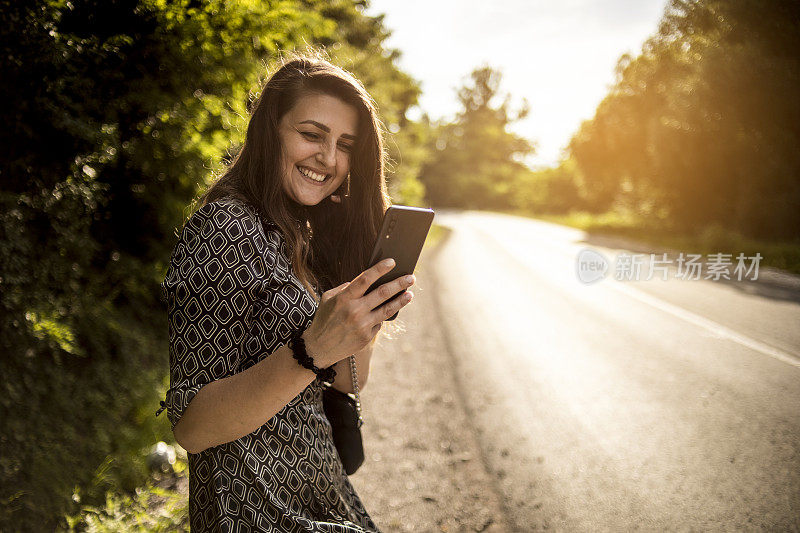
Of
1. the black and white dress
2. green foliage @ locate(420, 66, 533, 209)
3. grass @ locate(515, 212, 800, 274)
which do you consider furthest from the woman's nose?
green foliage @ locate(420, 66, 533, 209)

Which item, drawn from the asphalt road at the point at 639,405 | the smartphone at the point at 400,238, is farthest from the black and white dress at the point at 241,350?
the asphalt road at the point at 639,405

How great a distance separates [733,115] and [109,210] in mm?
3864

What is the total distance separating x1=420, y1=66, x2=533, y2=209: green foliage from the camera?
222 feet

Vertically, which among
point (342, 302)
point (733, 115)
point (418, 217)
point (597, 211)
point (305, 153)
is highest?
point (597, 211)

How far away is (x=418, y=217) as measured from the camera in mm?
1321

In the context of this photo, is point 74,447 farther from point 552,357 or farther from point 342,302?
point 552,357

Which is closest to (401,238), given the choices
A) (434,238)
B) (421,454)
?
(421,454)

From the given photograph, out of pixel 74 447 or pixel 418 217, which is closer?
pixel 418 217

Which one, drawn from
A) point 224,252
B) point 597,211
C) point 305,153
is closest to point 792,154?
point 305,153

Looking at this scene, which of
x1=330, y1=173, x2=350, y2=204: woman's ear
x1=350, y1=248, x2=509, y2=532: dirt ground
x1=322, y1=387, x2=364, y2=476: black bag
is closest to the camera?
x1=322, y1=387, x2=364, y2=476: black bag

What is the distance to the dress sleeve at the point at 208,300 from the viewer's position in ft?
3.88

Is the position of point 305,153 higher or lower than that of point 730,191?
lower

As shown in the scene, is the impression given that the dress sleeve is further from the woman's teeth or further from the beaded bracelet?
the woman's teeth

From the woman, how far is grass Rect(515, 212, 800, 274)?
250 cm
